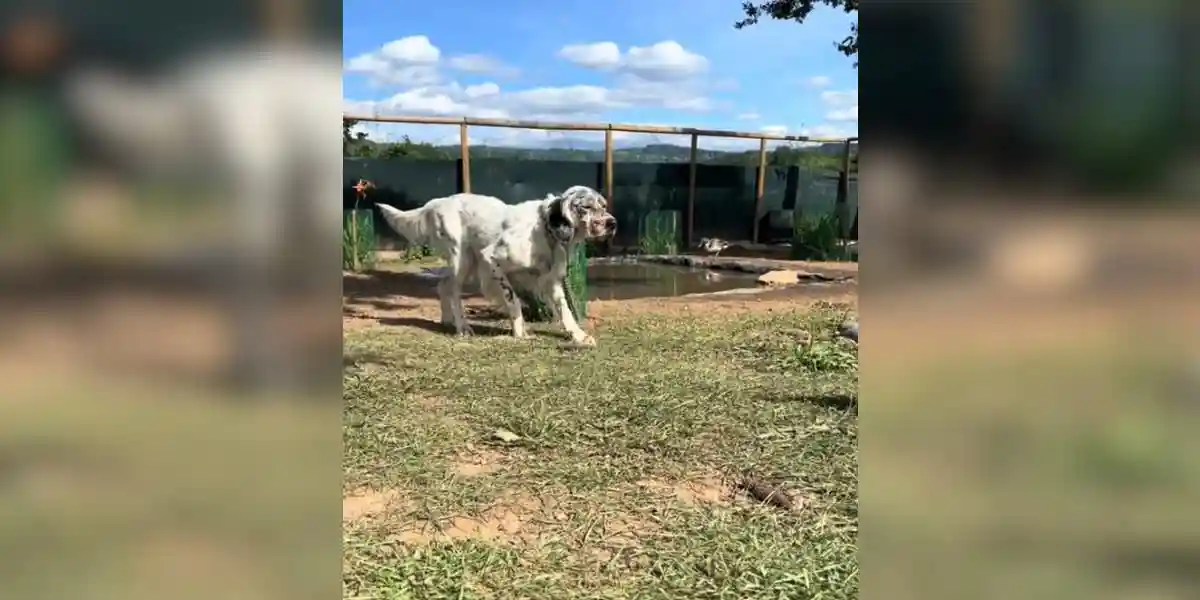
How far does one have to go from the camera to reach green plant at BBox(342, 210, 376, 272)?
1041cm

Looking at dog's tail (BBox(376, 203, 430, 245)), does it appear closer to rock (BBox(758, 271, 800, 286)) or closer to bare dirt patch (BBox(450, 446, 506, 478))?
bare dirt patch (BBox(450, 446, 506, 478))

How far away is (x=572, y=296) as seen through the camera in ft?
22.0

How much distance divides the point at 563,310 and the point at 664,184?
7.96 meters

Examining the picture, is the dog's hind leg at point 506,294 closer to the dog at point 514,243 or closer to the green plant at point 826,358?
the dog at point 514,243

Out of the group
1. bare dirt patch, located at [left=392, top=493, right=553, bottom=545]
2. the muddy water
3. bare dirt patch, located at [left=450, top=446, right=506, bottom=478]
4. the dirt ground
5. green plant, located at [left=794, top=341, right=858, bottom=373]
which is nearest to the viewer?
bare dirt patch, located at [left=392, top=493, right=553, bottom=545]

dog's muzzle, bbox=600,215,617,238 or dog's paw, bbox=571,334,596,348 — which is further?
dog's muzzle, bbox=600,215,617,238

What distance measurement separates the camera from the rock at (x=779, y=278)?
1034 cm
